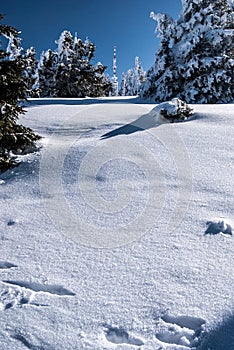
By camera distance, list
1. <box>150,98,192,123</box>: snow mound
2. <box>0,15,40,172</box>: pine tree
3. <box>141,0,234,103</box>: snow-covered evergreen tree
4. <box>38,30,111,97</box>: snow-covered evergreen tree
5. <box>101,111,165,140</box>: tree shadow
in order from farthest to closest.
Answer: <box>38,30,111,97</box>: snow-covered evergreen tree, <box>141,0,234,103</box>: snow-covered evergreen tree, <box>150,98,192,123</box>: snow mound, <box>101,111,165,140</box>: tree shadow, <box>0,15,40,172</box>: pine tree

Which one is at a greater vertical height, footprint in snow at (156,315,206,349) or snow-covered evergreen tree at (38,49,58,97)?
snow-covered evergreen tree at (38,49,58,97)

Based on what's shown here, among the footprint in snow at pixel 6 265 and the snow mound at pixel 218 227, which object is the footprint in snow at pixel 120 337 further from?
the snow mound at pixel 218 227

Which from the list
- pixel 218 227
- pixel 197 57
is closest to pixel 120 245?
pixel 218 227

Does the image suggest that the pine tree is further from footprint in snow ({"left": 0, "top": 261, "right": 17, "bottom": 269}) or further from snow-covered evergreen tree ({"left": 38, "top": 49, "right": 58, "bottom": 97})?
snow-covered evergreen tree ({"left": 38, "top": 49, "right": 58, "bottom": 97})

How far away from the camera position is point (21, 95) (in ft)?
21.2

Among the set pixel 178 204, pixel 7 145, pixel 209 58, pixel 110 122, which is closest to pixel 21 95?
pixel 7 145

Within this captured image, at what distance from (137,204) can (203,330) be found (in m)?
2.21

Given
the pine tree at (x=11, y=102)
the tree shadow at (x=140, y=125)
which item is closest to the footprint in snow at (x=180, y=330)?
the pine tree at (x=11, y=102)

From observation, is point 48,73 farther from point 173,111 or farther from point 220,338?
point 220,338

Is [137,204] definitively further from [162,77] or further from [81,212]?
[162,77]

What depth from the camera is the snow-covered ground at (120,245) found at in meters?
2.38

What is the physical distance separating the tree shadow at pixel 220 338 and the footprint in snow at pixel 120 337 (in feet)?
1.57

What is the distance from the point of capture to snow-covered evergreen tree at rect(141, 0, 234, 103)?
1478cm

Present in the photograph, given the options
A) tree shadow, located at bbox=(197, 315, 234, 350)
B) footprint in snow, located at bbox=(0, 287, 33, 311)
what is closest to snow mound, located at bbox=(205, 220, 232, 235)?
tree shadow, located at bbox=(197, 315, 234, 350)
